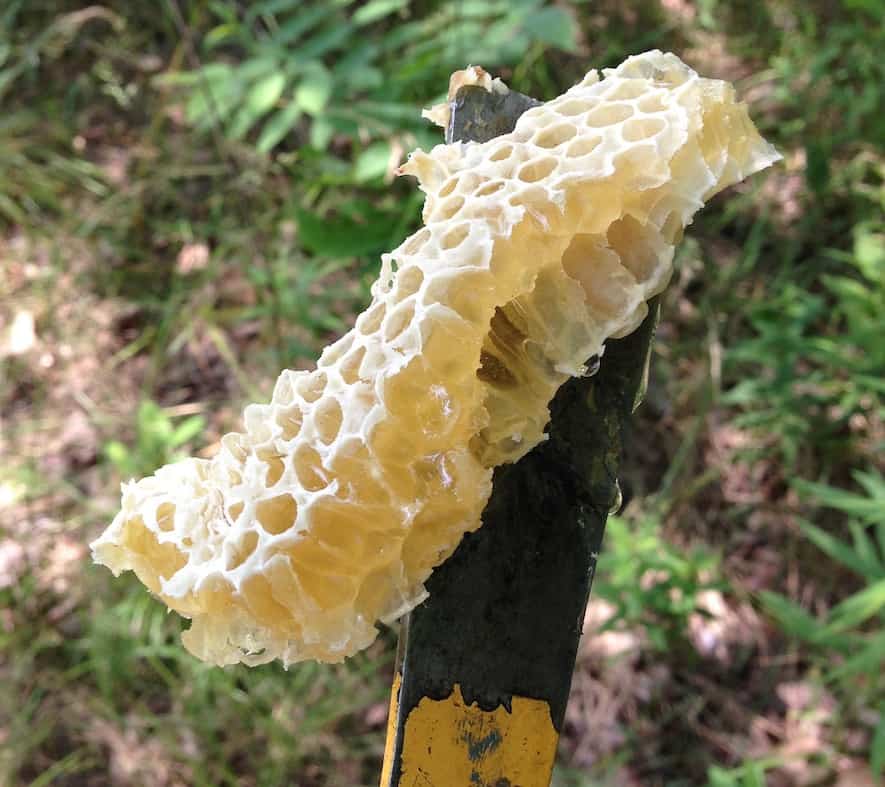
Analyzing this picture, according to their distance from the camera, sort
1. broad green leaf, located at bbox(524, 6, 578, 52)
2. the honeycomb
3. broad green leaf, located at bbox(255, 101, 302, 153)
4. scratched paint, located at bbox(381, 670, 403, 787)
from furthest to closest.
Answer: broad green leaf, located at bbox(255, 101, 302, 153) < broad green leaf, located at bbox(524, 6, 578, 52) < scratched paint, located at bbox(381, 670, 403, 787) < the honeycomb

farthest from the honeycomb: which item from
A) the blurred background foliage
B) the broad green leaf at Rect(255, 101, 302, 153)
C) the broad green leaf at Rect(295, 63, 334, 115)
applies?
the broad green leaf at Rect(255, 101, 302, 153)

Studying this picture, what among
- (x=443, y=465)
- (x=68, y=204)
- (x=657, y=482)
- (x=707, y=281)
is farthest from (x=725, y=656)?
(x=68, y=204)

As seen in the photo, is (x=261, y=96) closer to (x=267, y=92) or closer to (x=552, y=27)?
(x=267, y=92)

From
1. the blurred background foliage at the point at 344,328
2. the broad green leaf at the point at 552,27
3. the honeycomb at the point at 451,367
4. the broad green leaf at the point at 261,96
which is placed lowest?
the blurred background foliage at the point at 344,328

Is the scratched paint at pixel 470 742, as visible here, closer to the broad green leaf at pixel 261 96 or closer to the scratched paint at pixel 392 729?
the scratched paint at pixel 392 729

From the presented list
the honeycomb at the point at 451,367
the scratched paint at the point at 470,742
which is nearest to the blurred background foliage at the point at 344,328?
the scratched paint at the point at 470,742

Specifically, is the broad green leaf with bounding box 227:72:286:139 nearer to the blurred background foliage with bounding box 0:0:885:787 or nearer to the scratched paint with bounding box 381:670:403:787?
the blurred background foliage with bounding box 0:0:885:787
